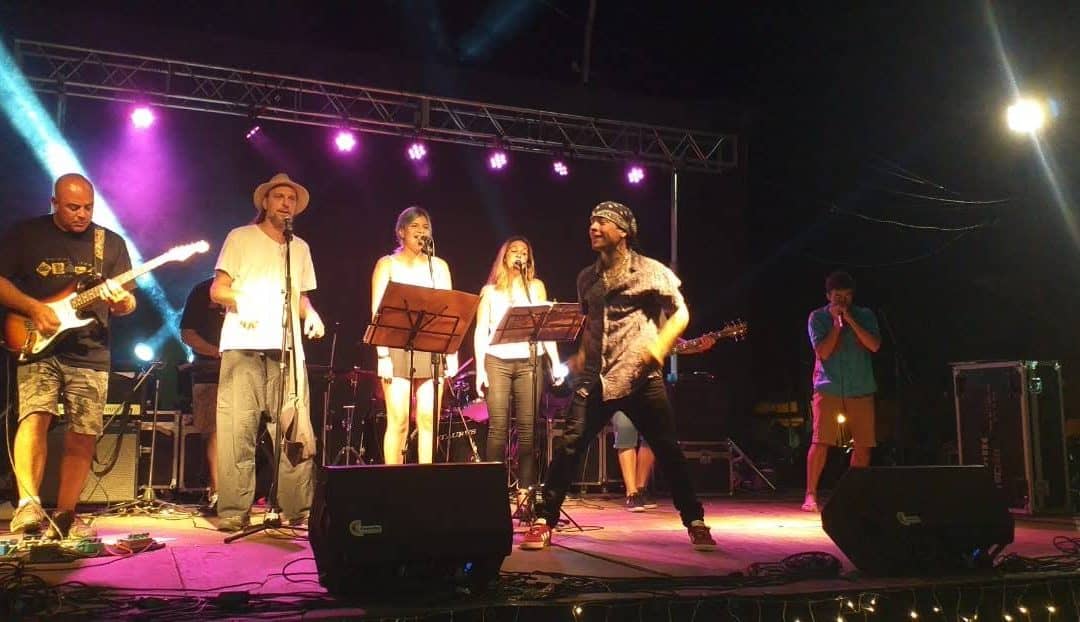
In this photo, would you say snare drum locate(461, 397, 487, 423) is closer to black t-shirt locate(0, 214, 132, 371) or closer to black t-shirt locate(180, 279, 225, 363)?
black t-shirt locate(180, 279, 225, 363)

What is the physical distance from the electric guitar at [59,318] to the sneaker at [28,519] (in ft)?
2.92

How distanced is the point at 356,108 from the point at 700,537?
8845 millimetres

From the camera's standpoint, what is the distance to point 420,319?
212 inches

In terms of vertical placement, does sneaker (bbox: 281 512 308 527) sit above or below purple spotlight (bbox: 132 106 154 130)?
below

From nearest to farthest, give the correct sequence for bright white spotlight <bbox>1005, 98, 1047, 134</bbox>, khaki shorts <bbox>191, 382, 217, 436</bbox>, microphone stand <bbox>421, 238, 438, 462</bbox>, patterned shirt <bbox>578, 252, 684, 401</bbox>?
patterned shirt <bbox>578, 252, 684, 401</bbox> → microphone stand <bbox>421, 238, 438, 462</bbox> → khaki shorts <bbox>191, 382, 217, 436</bbox> → bright white spotlight <bbox>1005, 98, 1047, 134</bbox>

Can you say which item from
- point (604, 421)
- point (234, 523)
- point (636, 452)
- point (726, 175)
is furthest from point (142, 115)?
point (726, 175)

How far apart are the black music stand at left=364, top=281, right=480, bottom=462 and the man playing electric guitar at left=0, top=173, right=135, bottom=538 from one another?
65.2 inches

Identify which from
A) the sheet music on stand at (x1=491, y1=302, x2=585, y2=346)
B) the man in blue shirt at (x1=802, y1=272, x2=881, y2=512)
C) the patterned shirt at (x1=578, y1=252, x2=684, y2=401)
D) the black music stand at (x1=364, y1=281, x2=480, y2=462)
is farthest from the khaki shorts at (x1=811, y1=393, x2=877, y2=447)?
the black music stand at (x1=364, y1=281, x2=480, y2=462)

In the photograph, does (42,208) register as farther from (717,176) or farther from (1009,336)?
(1009,336)

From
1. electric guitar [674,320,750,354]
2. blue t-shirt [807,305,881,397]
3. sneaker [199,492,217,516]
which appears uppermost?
electric guitar [674,320,750,354]

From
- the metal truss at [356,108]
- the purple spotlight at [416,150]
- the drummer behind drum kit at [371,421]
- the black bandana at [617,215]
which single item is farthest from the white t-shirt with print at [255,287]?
the purple spotlight at [416,150]

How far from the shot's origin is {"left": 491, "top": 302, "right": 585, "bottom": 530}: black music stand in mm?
5672

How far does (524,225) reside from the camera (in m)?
13.0

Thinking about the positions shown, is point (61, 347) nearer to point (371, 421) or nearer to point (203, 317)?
point (203, 317)
